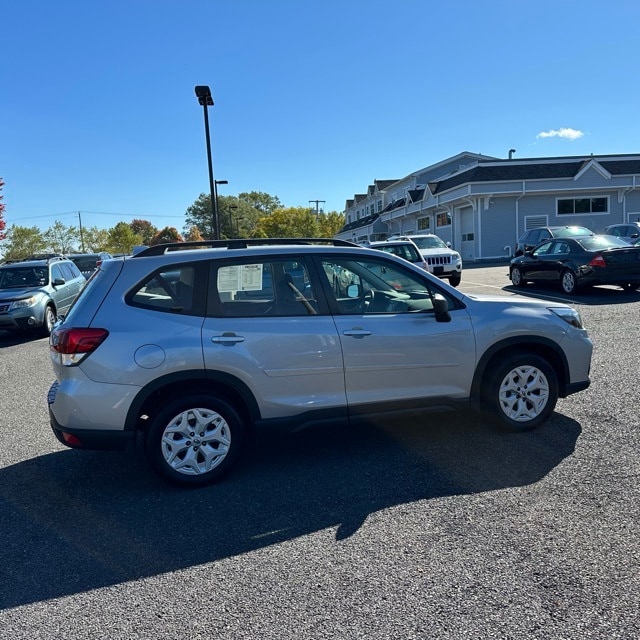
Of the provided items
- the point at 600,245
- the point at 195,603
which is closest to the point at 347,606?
the point at 195,603

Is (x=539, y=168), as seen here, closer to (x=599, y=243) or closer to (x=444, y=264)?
(x=444, y=264)

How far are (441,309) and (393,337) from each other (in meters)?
0.46

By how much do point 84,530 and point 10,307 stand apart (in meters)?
9.43

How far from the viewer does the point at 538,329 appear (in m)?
4.59

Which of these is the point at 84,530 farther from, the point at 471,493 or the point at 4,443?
the point at 471,493

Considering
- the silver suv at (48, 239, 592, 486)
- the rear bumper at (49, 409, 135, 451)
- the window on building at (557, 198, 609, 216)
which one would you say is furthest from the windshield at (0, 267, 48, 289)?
the window on building at (557, 198, 609, 216)

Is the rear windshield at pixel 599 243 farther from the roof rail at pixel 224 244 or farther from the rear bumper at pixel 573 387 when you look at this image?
the roof rail at pixel 224 244

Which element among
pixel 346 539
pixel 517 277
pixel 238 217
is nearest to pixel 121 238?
pixel 238 217

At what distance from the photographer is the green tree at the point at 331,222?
87.9 m

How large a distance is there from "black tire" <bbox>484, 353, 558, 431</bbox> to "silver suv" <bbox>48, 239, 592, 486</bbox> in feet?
0.04

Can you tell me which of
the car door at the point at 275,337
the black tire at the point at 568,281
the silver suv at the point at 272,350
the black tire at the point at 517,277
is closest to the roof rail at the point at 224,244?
the silver suv at the point at 272,350

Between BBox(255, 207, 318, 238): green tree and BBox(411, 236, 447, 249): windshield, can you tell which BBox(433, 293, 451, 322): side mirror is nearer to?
BBox(411, 236, 447, 249): windshield

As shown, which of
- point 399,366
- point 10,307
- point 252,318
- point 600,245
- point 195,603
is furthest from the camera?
point 600,245

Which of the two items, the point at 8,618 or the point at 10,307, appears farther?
the point at 10,307
